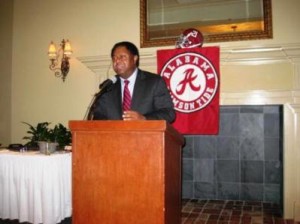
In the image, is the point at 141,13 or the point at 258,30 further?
the point at 141,13

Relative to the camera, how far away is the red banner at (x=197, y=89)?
3600mm

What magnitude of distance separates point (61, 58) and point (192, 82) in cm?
193

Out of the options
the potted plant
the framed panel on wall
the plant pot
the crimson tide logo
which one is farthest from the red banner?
the plant pot

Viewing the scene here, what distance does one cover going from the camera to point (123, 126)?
4.49ft

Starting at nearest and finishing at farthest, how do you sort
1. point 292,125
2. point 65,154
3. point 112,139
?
point 112,139
point 65,154
point 292,125

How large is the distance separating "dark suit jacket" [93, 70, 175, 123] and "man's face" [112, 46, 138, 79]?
0.07 meters

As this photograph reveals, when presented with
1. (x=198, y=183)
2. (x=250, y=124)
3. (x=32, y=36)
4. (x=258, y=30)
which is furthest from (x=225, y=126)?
(x=32, y=36)

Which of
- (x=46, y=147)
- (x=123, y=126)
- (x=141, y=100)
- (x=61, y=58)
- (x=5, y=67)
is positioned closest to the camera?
(x=123, y=126)

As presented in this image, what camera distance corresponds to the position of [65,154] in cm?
300

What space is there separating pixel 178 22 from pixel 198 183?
2.38m

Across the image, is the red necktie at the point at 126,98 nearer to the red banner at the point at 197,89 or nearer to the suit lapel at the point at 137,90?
the suit lapel at the point at 137,90

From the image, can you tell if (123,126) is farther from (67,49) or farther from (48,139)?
(67,49)

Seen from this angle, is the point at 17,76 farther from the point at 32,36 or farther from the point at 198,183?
the point at 198,183

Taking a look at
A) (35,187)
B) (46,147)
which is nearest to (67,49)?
(46,147)
